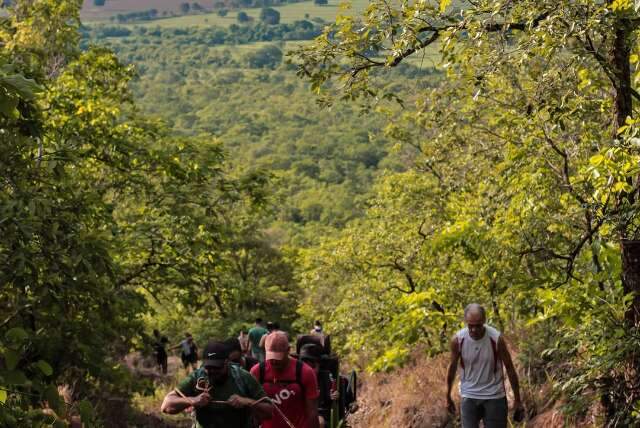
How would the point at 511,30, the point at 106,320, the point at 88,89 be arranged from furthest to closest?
the point at 88,89 < the point at 106,320 < the point at 511,30

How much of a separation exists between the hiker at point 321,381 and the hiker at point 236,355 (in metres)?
0.58

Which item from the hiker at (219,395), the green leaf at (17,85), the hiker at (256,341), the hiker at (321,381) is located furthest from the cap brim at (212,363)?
the hiker at (256,341)

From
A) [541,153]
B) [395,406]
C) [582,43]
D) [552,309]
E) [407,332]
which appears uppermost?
[582,43]

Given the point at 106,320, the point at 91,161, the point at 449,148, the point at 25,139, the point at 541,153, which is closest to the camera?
the point at 25,139

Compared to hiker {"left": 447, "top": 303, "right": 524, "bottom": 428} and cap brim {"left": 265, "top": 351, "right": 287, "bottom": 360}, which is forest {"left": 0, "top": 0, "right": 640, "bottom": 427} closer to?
hiker {"left": 447, "top": 303, "right": 524, "bottom": 428}

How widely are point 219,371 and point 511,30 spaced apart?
3.99 meters

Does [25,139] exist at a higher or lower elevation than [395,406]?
higher

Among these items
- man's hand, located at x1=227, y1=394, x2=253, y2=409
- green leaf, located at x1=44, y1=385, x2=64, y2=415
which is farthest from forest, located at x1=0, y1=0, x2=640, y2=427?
man's hand, located at x1=227, y1=394, x2=253, y2=409

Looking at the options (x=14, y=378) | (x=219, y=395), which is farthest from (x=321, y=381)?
(x=14, y=378)

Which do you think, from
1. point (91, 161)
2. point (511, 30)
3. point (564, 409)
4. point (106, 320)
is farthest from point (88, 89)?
point (564, 409)

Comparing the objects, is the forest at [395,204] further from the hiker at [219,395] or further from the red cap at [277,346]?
the red cap at [277,346]

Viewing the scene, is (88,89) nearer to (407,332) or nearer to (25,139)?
(407,332)

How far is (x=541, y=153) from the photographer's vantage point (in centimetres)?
970

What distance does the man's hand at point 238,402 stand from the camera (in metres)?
5.42
